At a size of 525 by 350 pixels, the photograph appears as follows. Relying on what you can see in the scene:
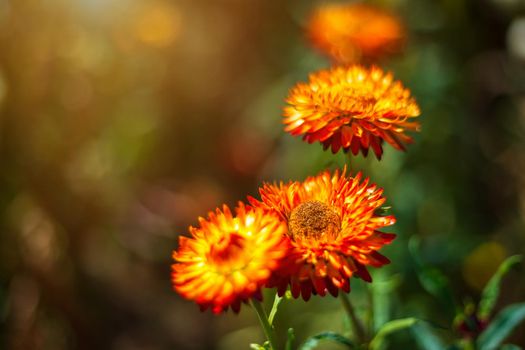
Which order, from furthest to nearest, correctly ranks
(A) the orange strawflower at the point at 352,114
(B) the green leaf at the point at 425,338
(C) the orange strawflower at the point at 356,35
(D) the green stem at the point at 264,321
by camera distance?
(C) the orange strawflower at the point at 356,35, (B) the green leaf at the point at 425,338, (A) the orange strawflower at the point at 352,114, (D) the green stem at the point at 264,321

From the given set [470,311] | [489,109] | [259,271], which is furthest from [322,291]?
[489,109]

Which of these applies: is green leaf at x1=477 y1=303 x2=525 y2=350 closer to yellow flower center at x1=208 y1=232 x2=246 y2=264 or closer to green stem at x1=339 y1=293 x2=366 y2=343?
green stem at x1=339 y1=293 x2=366 y2=343

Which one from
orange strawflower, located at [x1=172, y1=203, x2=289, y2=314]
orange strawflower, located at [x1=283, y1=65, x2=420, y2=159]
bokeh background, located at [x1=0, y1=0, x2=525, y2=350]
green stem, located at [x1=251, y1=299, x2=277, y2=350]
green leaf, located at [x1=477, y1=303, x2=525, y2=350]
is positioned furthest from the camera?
bokeh background, located at [x1=0, y1=0, x2=525, y2=350]

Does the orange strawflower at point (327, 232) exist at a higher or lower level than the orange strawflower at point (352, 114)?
lower

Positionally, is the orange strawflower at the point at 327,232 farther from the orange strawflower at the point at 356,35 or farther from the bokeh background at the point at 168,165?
the orange strawflower at the point at 356,35

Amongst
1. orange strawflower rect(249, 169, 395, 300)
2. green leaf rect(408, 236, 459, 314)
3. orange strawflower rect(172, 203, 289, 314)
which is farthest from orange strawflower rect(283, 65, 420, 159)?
green leaf rect(408, 236, 459, 314)

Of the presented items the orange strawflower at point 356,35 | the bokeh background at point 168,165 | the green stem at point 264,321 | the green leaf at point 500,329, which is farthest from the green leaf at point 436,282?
the orange strawflower at point 356,35
